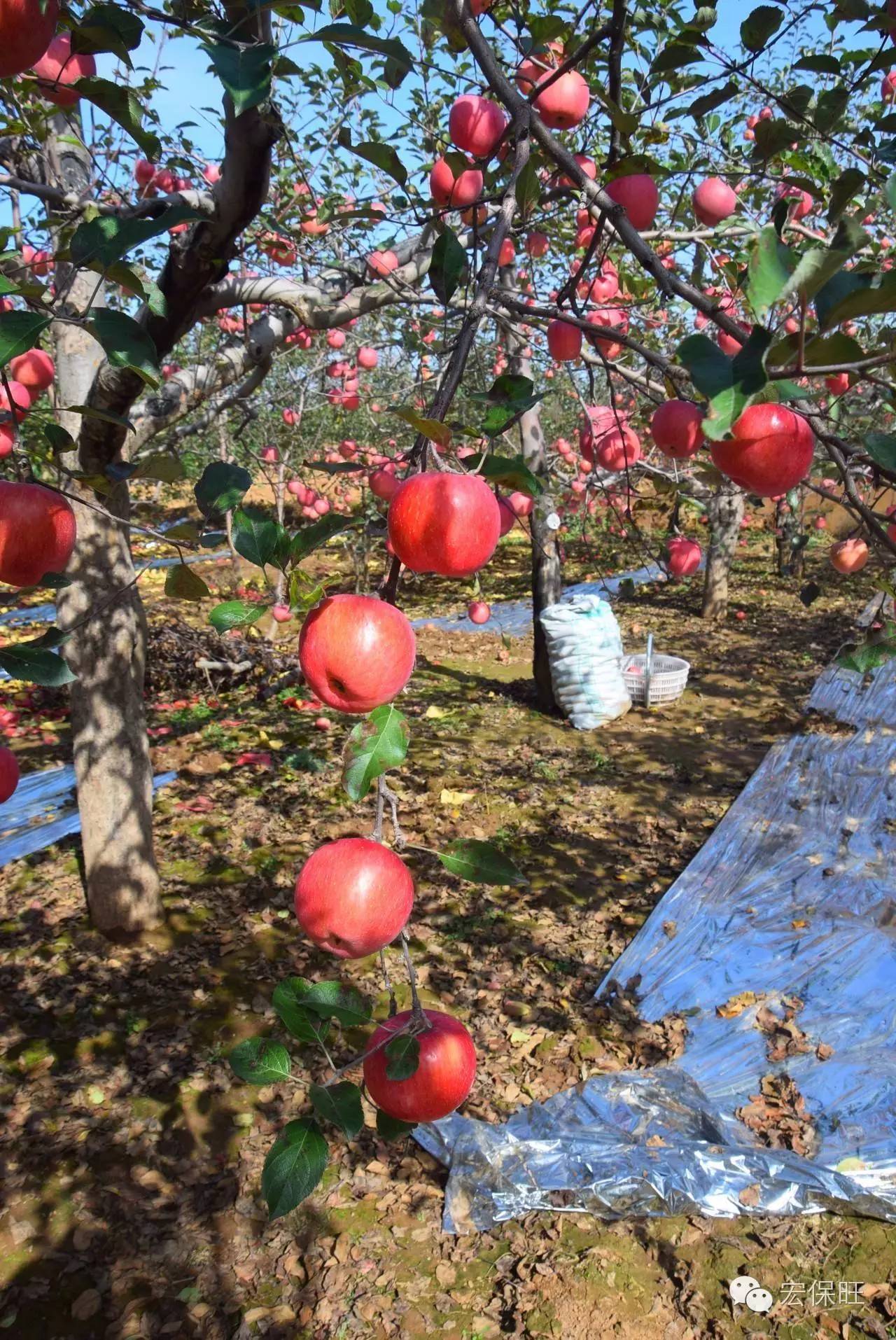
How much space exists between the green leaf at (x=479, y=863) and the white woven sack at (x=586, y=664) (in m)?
5.80

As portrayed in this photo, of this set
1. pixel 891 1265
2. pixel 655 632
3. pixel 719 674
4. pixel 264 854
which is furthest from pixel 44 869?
pixel 655 632

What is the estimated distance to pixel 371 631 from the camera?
95cm

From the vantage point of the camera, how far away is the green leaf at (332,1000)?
0.91m

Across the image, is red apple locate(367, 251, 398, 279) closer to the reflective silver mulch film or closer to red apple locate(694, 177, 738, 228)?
red apple locate(694, 177, 738, 228)

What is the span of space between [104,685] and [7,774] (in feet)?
7.68

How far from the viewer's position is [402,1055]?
92 centimetres

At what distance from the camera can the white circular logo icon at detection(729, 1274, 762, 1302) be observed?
2.43m

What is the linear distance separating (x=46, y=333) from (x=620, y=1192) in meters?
4.87

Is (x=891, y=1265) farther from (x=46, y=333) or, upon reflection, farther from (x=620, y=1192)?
(x=46, y=333)

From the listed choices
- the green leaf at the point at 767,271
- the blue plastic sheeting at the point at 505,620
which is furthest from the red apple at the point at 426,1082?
the blue plastic sheeting at the point at 505,620

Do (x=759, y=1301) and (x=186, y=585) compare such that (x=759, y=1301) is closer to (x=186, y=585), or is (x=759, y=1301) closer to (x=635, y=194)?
(x=186, y=585)

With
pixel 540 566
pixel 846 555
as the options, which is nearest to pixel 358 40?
pixel 846 555

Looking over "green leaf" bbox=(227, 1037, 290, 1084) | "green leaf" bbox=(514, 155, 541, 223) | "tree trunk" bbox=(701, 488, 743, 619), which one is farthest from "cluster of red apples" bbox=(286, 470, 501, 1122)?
"tree trunk" bbox=(701, 488, 743, 619)

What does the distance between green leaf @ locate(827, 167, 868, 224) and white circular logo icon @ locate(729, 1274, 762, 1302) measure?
269cm
